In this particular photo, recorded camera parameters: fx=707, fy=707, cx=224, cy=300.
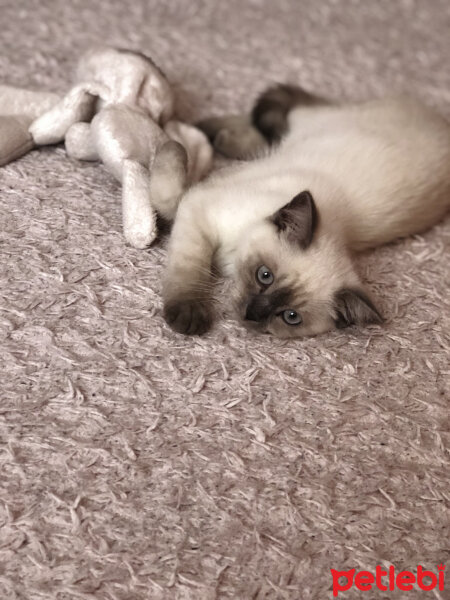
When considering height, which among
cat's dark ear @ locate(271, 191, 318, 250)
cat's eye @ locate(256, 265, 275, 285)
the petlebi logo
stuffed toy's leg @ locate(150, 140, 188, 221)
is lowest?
the petlebi logo

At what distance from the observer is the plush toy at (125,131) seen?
167 cm

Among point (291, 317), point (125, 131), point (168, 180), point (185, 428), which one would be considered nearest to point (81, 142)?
point (125, 131)

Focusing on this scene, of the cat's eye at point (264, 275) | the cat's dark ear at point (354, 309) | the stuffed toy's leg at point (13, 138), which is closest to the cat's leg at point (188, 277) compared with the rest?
the cat's eye at point (264, 275)

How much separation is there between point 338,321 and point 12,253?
74 cm

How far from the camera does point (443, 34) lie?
316 centimetres

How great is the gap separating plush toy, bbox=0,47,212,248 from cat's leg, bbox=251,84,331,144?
0.24 meters

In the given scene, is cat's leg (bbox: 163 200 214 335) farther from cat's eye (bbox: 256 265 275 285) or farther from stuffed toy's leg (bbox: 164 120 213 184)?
stuffed toy's leg (bbox: 164 120 213 184)

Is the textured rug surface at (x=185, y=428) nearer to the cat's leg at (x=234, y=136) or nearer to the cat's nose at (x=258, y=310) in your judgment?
the cat's nose at (x=258, y=310)

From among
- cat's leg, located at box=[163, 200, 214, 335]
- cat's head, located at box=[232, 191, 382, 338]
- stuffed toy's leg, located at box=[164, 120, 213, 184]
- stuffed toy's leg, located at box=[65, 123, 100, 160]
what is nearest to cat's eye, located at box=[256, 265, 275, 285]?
cat's head, located at box=[232, 191, 382, 338]

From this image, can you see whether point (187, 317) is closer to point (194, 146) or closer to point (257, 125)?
point (194, 146)

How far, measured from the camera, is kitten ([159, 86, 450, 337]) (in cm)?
156

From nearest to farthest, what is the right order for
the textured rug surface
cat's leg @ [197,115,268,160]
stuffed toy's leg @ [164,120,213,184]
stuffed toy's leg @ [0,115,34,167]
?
1. the textured rug surface
2. stuffed toy's leg @ [0,115,34,167]
3. stuffed toy's leg @ [164,120,213,184]
4. cat's leg @ [197,115,268,160]

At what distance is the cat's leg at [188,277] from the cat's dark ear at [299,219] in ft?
0.59

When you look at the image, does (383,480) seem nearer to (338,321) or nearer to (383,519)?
(383,519)
